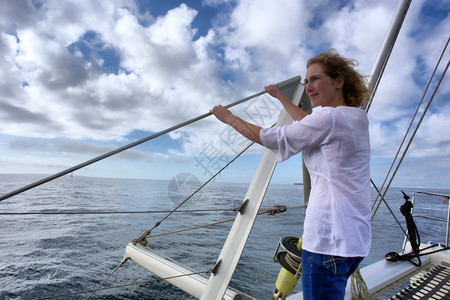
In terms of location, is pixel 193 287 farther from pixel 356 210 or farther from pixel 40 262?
pixel 40 262

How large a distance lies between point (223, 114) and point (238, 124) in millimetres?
95

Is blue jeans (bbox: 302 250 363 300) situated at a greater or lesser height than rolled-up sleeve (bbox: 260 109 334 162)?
lesser

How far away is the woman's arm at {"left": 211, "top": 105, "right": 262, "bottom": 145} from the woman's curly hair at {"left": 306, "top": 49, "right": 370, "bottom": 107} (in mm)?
361

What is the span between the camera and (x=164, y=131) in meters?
1.05

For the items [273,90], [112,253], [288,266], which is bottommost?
[112,253]

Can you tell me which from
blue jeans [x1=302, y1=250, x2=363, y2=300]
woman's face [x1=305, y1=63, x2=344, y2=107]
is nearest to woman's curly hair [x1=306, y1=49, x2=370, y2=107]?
woman's face [x1=305, y1=63, x2=344, y2=107]

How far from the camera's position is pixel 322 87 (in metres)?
0.94

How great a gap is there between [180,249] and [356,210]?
671 centimetres

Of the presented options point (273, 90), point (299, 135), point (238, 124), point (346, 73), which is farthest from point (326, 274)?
point (273, 90)

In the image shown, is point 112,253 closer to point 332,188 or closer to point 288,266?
point 288,266

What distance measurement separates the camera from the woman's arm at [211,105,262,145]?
2.79 feet

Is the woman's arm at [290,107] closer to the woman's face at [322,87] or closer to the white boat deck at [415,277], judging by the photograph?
the woman's face at [322,87]

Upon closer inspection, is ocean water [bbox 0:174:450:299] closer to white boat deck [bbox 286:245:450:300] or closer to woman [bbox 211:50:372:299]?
white boat deck [bbox 286:245:450:300]

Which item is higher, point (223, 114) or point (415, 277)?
point (223, 114)
